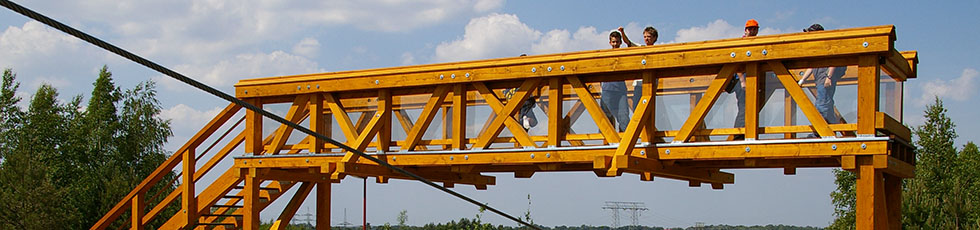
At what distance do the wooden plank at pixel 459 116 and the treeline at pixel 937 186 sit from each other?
29.9 metres

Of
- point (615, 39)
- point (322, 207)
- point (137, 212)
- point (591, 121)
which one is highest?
point (615, 39)

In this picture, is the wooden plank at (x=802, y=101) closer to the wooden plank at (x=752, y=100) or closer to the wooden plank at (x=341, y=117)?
the wooden plank at (x=752, y=100)

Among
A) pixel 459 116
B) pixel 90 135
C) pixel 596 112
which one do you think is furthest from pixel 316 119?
pixel 90 135

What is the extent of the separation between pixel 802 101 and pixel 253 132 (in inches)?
332

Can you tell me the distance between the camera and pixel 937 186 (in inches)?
2057

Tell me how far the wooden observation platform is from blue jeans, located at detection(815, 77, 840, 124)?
0.09m

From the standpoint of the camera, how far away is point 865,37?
1223 centimetres

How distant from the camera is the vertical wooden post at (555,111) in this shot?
47.5 feet

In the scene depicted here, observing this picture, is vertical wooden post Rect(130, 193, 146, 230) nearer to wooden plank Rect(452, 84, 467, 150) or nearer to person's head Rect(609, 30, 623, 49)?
wooden plank Rect(452, 84, 467, 150)

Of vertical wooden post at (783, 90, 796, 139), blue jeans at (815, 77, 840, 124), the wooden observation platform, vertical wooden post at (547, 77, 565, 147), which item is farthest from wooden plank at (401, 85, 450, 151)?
blue jeans at (815, 77, 840, 124)

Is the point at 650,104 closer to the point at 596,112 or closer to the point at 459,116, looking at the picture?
Answer: the point at 596,112

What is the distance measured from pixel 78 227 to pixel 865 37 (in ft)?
88.7

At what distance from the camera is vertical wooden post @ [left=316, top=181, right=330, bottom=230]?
19531mm

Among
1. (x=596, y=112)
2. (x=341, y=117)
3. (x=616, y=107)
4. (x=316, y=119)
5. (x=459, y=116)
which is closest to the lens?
(x=596, y=112)
